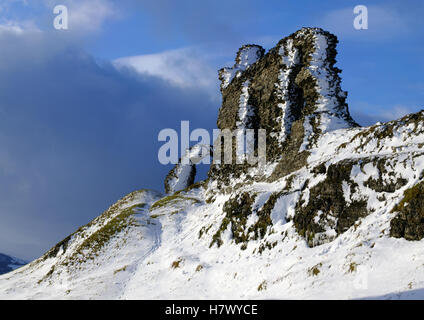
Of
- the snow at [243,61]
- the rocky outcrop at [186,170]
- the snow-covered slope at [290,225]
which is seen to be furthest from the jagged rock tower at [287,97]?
the rocky outcrop at [186,170]

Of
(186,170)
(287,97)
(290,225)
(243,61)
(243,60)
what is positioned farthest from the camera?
(186,170)

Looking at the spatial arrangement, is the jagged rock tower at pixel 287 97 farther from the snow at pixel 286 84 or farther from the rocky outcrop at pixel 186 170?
the rocky outcrop at pixel 186 170

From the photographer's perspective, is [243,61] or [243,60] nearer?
[243,61]

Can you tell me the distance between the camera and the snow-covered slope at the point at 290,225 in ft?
60.8

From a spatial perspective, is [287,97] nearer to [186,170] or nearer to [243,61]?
[243,61]

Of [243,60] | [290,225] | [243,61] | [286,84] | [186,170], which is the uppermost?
[243,60]

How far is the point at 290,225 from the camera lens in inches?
1061

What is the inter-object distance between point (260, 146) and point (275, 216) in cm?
3095

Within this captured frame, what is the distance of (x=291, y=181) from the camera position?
30625 mm

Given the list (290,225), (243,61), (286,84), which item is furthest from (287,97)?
(290,225)

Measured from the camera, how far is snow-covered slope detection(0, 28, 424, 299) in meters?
18.5

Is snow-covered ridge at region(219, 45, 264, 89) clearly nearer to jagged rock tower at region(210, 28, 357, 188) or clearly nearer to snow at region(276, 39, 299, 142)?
jagged rock tower at region(210, 28, 357, 188)
